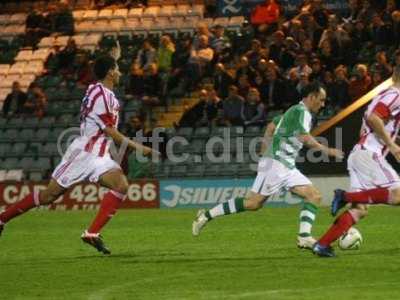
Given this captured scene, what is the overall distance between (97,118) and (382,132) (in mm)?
3270

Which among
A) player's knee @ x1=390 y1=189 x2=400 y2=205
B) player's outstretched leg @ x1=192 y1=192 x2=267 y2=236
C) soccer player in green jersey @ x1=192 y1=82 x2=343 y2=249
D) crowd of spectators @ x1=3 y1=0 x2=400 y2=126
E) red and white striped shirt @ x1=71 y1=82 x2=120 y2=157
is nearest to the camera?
player's knee @ x1=390 y1=189 x2=400 y2=205

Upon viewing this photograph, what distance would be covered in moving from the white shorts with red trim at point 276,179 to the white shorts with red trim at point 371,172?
40.6 inches

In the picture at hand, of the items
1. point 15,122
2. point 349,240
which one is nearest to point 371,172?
point 349,240

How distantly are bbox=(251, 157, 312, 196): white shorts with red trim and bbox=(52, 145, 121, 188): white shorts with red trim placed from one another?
1598 millimetres

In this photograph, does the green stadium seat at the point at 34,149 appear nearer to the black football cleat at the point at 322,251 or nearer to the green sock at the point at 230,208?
the green sock at the point at 230,208

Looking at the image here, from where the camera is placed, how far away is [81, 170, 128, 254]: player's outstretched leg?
12.3m

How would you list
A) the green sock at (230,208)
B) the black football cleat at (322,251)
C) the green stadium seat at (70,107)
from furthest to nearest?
the green stadium seat at (70,107) → the green sock at (230,208) → the black football cleat at (322,251)

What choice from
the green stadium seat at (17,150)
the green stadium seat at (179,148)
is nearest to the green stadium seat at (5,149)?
the green stadium seat at (17,150)

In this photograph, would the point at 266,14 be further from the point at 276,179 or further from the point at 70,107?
the point at 276,179

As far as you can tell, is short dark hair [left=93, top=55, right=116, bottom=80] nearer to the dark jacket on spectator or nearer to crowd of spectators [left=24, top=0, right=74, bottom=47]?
the dark jacket on spectator

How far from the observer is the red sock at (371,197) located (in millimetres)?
11295

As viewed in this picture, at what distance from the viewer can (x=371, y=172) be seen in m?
11.4

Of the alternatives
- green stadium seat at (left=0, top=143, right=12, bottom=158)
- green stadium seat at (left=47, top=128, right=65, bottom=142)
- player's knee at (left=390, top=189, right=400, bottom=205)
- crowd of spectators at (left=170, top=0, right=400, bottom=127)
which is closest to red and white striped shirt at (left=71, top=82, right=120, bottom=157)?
player's knee at (left=390, top=189, right=400, bottom=205)

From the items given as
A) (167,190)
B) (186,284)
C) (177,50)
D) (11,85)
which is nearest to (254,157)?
(167,190)
